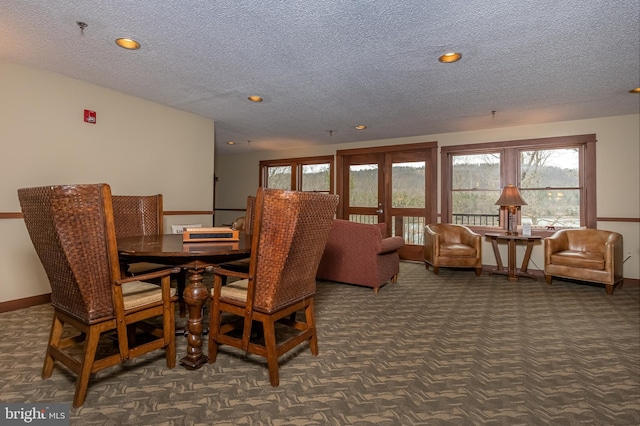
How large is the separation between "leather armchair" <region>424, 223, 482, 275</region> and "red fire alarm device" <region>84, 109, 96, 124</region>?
4.66 metres

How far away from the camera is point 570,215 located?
498 cm

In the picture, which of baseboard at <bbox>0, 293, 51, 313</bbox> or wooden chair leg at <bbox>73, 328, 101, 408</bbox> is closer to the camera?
wooden chair leg at <bbox>73, 328, 101, 408</bbox>

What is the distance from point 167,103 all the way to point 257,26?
2.44 metres

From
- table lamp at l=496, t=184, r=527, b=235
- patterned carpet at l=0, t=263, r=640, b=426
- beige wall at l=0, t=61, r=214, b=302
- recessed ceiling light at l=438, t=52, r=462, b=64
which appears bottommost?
patterned carpet at l=0, t=263, r=640, b=426

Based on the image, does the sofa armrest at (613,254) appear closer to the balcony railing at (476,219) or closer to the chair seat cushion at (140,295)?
the balcony railing at (476,219)

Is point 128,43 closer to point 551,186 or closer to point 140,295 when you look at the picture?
point 140,295

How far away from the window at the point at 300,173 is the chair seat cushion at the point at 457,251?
269cm

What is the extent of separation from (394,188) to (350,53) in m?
3.81

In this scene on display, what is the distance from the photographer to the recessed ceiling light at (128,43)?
2.66 metres

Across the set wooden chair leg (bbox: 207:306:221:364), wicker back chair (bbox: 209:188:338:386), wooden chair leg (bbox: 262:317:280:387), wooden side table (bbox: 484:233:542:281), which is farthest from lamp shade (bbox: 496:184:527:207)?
wooden chair leg (bbox: 207:306:221:364)

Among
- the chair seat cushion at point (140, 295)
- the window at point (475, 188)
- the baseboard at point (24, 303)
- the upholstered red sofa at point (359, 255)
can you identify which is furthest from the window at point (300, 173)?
the chair seat cushion at point (140, 295)

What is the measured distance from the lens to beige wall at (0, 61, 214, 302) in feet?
10.3

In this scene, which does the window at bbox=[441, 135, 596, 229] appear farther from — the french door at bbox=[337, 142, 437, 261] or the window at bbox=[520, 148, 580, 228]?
the french door at bbox=[337, 142, 437, 261]

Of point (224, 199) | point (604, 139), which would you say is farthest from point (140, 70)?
point (604, 139)
